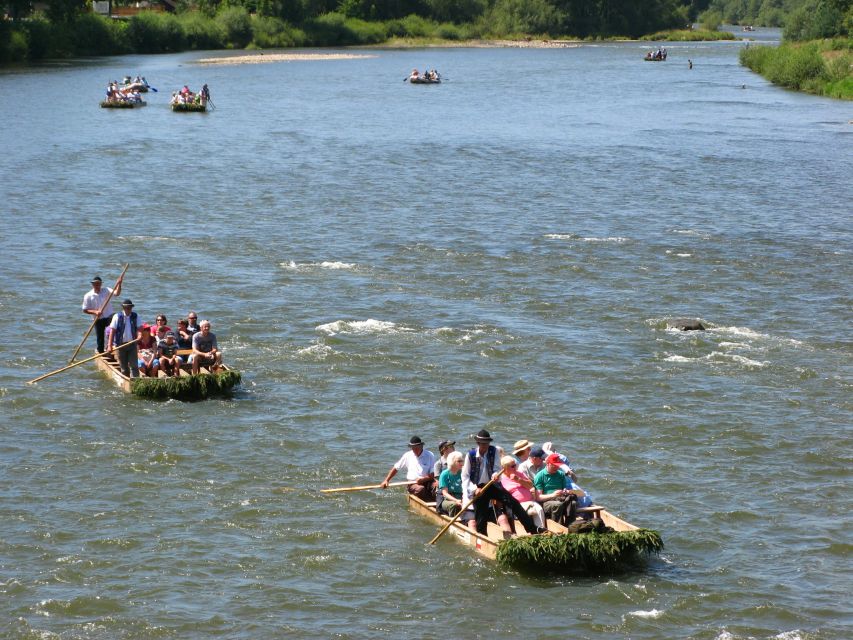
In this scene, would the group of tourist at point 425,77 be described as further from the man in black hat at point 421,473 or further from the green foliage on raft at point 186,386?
the man in black hat at point 421,473

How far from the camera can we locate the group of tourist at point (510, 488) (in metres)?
20.4

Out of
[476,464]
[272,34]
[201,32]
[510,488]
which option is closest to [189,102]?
[201,32]

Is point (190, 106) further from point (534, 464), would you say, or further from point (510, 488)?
point (510, 488)

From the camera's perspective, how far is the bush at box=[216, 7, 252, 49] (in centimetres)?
14525

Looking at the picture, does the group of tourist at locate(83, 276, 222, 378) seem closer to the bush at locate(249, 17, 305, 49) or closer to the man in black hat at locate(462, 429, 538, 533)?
the man in black hat at locate(462, 429, 538, 533)

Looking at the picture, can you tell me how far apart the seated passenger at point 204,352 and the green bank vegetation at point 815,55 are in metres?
71.1

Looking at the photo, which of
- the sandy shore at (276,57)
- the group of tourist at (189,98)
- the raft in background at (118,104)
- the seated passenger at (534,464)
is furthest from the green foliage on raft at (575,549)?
the sandy shore at (276,57)

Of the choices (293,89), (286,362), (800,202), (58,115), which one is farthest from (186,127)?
(286,362)

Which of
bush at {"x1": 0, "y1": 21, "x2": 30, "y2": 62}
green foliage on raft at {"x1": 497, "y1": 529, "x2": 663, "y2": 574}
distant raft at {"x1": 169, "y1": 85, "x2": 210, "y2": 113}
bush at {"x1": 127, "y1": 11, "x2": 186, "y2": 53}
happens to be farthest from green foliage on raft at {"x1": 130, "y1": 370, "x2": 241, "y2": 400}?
bush at {"x1": 127, "y1": 11, "x2": 186, "y2": 53}

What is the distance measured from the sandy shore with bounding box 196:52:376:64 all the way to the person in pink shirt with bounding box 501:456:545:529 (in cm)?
11016

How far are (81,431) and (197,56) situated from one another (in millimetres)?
112661

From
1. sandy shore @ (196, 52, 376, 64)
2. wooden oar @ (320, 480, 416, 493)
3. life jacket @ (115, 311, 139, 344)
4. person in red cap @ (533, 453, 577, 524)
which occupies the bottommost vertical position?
wooden oar @ (320, 480, 416, 493)

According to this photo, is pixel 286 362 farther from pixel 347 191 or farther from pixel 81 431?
pixel 347 191

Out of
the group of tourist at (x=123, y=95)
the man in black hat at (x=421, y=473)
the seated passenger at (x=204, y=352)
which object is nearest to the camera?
the man in black hat at (x=421, y=473)
